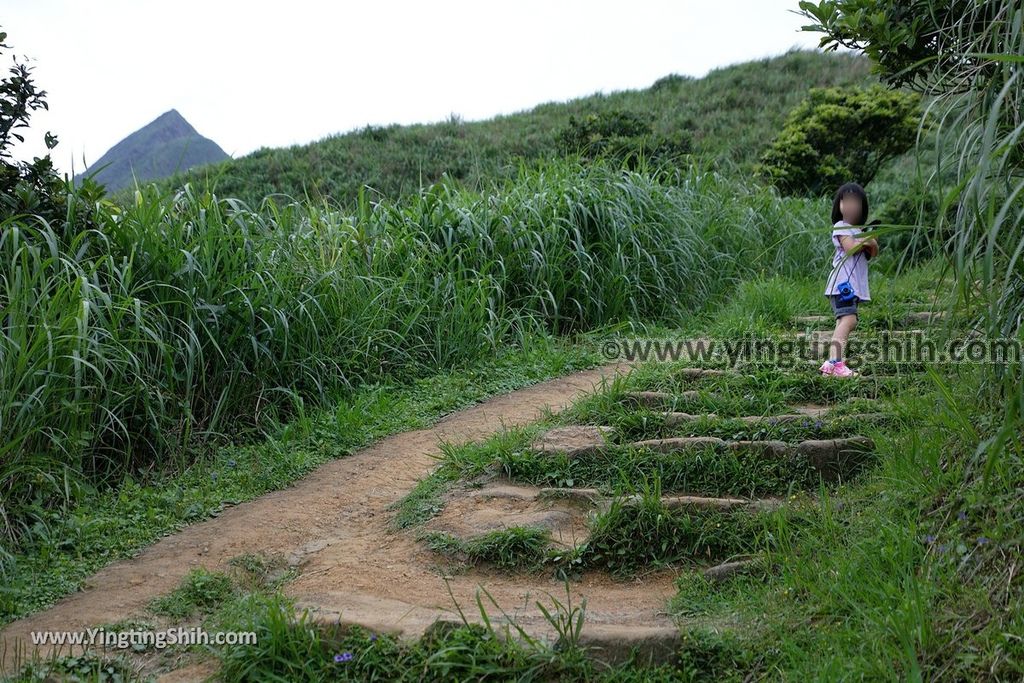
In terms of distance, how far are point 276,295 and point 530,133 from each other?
53.3ft

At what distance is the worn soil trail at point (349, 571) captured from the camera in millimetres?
3107

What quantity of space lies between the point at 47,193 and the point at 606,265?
14.0 ft

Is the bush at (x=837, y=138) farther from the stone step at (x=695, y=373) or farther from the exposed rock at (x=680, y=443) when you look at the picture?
the exposed rock at (x=680, y=443)

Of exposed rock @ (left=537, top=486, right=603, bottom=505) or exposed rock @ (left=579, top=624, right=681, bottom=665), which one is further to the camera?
exposed rock @ (left=537, top=486, right=603, bottom=505)

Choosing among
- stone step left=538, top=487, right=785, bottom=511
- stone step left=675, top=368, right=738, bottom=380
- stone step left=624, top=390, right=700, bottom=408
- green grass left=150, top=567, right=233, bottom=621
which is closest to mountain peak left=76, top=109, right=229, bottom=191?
green grass left=150, top=567, right=233, bottom=621

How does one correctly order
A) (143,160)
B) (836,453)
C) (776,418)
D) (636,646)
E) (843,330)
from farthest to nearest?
(143,160) → (843,330) → (776,418) → (836,453) → (636,646)

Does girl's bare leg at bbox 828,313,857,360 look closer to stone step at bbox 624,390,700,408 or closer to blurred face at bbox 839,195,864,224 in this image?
blurred face at bbox 839,195,864,224

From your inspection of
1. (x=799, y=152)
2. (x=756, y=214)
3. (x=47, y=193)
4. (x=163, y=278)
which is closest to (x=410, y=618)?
(x=163, y=278)

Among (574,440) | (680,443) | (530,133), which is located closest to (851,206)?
(680,443)

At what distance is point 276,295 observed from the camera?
5273 millimetres

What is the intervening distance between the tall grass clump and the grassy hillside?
967 centimetres

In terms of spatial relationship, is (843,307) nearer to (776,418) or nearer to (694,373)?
(694,373)

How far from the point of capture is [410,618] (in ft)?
9.77

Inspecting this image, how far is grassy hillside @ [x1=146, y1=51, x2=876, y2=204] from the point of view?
18781mm
